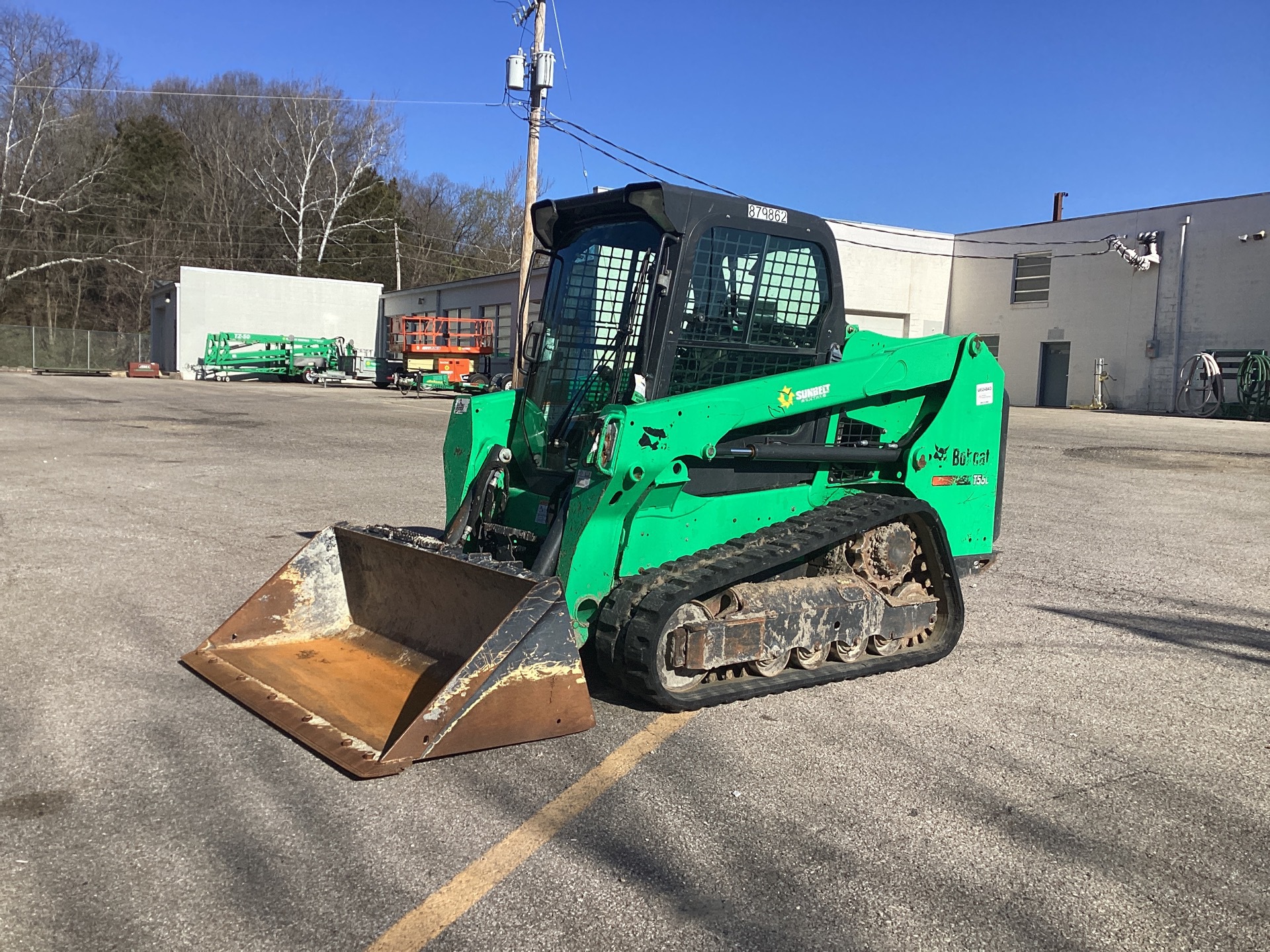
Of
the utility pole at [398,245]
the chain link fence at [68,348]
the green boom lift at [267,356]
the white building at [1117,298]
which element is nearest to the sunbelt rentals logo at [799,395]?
the white building at [1117,298]

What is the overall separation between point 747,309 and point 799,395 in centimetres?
58

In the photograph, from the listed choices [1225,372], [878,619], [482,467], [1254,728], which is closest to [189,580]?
[482,467]

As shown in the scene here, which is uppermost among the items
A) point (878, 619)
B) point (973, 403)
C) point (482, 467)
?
point (973, 403)

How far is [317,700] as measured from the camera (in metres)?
4.64

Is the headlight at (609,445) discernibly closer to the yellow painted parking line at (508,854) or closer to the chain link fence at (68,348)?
the yellow painted parking line at (508,854)

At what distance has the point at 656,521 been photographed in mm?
5004

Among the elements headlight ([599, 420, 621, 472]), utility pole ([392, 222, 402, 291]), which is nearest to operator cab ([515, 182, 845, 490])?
headlight ([599, 420, 621, 472])

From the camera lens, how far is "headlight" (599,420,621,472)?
457 cm

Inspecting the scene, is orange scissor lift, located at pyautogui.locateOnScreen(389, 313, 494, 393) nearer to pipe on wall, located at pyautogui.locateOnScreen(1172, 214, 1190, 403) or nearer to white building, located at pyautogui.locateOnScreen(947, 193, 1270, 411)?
white building, located at pyautogui.locateOnScreen(947, 193, 1270, 411)

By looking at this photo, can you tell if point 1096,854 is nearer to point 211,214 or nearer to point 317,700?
point 317,700

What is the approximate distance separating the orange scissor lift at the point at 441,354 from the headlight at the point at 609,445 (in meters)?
34.3

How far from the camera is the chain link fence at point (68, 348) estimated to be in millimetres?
52469

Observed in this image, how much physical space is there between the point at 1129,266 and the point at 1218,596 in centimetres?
3076

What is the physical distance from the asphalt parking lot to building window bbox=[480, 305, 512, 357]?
3355cm
